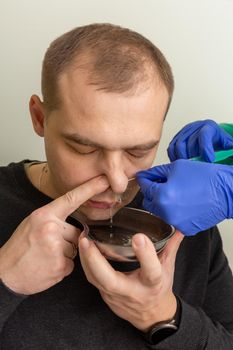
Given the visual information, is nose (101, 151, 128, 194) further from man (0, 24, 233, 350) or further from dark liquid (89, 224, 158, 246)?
dark liquid (89, 224, 158, 246)

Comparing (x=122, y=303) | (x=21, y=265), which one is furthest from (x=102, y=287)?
(x=21, y=265)

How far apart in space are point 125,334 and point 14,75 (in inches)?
34.9

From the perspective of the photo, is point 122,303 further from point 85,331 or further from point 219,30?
point 219,30

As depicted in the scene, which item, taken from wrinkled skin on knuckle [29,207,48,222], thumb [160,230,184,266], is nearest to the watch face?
thumb [160,230,184,266]

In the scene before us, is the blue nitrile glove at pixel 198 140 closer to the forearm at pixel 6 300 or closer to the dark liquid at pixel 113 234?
the dark liquid at pixel 113 234

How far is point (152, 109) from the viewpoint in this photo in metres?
1.00

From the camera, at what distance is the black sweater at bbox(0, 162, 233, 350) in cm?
104

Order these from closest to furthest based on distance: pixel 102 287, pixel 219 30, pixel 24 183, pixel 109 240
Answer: pixel 102 287, pixel 109 240, pixel 24 183, pixel 219 30

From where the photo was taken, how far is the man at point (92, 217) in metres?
0.94

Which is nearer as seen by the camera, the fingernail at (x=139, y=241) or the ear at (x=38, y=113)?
the fingernail at (x=139, y=241)

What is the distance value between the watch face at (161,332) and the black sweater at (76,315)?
12mm

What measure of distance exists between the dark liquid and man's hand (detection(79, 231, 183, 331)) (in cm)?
11

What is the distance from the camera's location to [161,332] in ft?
3.33

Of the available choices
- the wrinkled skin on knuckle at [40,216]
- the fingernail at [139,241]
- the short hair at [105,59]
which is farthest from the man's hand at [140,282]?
the short hair at [105,59]
